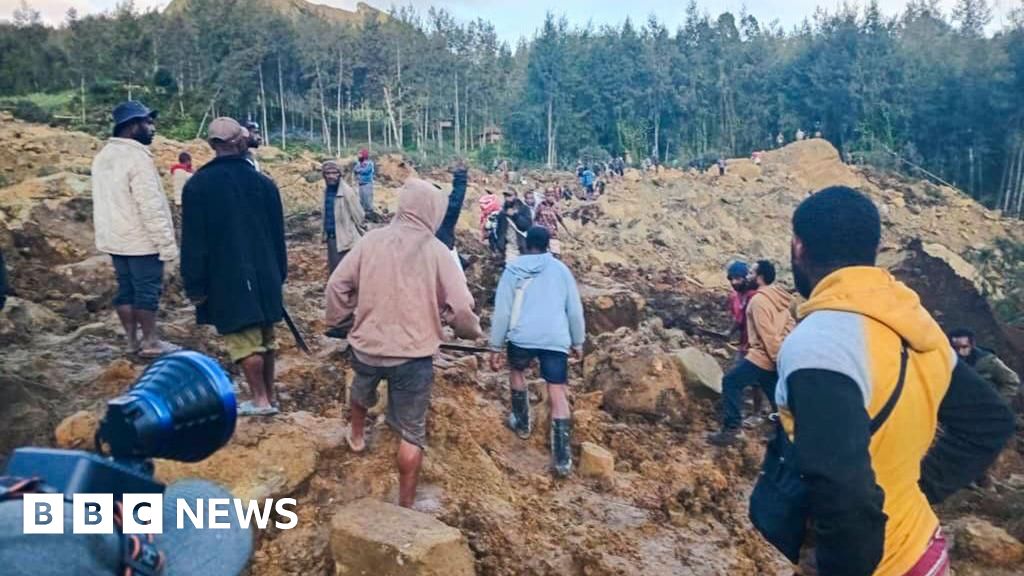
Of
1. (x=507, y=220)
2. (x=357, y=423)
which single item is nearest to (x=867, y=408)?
(x=357, y=423)

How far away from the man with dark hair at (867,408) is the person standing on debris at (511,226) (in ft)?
27.8

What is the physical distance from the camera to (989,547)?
428cm

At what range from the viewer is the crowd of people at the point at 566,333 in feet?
5.72

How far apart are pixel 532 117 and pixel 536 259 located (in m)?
41.8

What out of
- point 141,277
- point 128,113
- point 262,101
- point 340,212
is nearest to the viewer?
point 128,113

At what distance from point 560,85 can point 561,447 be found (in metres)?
43.0

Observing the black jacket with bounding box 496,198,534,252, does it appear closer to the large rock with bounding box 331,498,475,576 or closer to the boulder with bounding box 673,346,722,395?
the boulder with bounding box 673,346,722,395

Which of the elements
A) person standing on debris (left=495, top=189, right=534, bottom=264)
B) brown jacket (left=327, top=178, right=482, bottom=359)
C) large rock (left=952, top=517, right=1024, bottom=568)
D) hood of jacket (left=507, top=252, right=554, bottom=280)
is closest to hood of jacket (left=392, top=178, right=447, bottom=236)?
brown jacket (left=327, top=178, right=482, bottom=359)

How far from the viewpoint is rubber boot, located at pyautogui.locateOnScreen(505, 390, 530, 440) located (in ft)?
17.6

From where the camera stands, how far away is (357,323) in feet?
11.8

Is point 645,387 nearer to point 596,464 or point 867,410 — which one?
point 596,464

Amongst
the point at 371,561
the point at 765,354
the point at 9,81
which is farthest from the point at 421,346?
the point at 9,81

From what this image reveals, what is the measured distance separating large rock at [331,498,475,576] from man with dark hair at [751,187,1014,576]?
1513 mm

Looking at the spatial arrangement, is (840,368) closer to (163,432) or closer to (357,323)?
(163,432)
